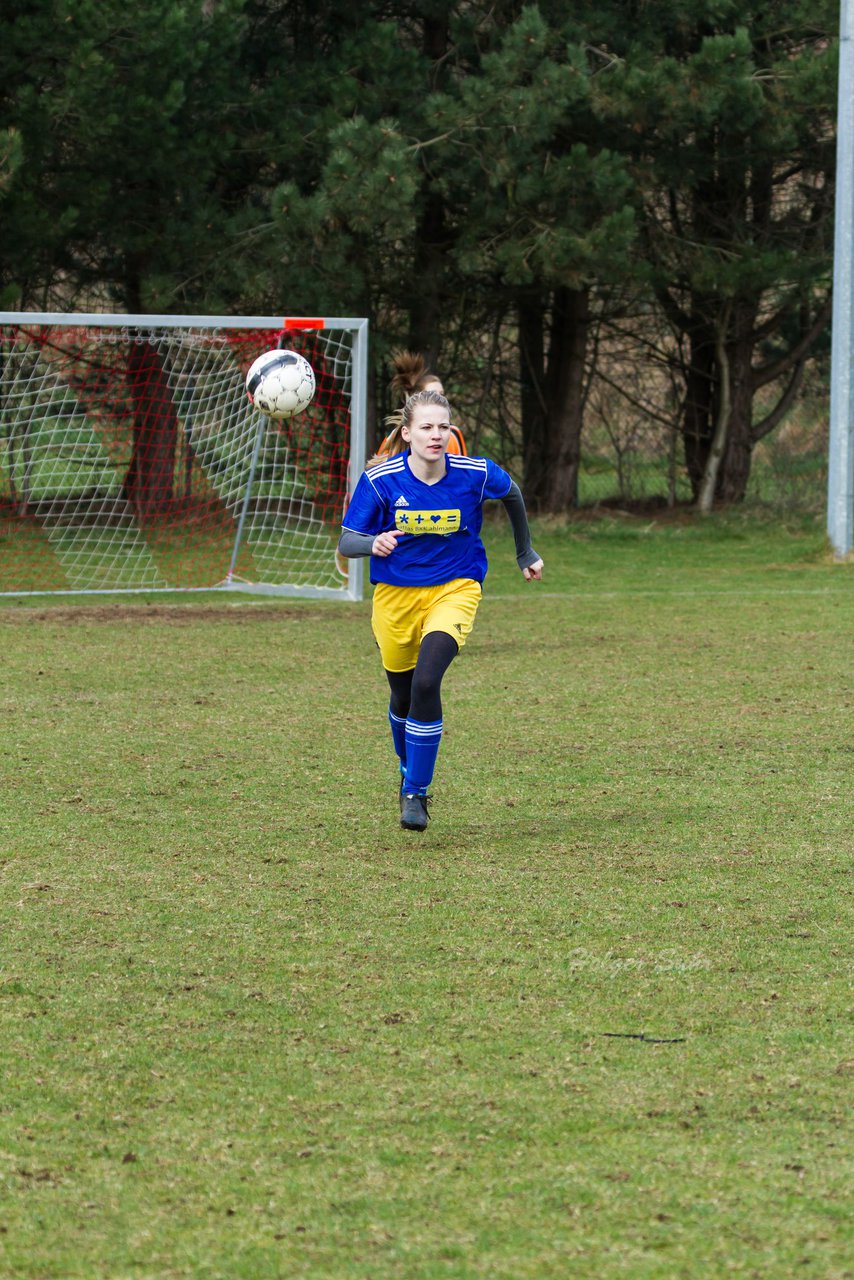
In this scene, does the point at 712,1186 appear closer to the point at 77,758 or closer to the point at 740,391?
the point at 77,758

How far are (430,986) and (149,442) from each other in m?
13.1

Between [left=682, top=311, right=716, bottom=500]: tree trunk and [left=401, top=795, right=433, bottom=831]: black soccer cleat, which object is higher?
[left=682, top=311, right=716, bottom=500]: tree trunk

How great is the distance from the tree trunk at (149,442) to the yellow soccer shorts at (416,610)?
10.4 m

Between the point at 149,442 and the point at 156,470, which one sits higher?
the point at 149,442

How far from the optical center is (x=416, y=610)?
6.04 meters

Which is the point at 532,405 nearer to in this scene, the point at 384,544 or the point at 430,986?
the point at 384,544

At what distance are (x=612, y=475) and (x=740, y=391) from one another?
75.3 inches

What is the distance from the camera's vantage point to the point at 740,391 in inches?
752

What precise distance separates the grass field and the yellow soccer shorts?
686mm

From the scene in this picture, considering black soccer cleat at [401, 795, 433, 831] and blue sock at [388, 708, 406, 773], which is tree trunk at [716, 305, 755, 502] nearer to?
blue sock at [388, 708, 406, 773]

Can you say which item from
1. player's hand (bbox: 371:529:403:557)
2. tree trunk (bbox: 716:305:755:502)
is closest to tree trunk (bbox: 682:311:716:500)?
tree trunk (bbox: 716:305:755:502)

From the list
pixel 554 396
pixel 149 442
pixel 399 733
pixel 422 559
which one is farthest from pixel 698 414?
pixel 422 559

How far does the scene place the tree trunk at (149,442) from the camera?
16.3 metres

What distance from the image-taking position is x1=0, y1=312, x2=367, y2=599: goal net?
14906 mm
